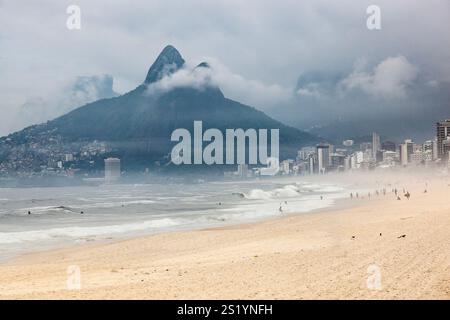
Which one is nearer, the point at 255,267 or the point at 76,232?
the point at 255,267

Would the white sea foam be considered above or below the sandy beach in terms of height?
below

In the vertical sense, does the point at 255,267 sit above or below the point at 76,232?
above

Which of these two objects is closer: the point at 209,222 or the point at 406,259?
the point at 406,259

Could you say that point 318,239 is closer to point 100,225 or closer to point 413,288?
point 413,288

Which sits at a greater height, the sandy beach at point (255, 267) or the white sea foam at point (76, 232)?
the sandy beach at point (255, 267)

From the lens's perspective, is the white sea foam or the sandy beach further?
the white sea foam

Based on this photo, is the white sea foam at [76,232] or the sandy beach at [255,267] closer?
the sandy beach at [255,267]
